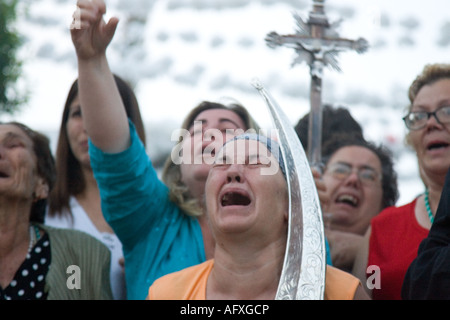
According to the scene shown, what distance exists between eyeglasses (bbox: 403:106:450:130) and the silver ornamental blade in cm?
88

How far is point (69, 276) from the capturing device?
10.1 feet

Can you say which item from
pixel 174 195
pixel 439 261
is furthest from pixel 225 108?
pixel 439 261

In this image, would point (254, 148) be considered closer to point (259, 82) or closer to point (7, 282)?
point (259, 82)

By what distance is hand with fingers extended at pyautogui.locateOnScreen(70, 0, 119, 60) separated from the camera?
2727 millimetres

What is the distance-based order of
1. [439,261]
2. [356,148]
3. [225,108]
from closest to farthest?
1. [439,261]
2. [225,108]
3. [356,148]

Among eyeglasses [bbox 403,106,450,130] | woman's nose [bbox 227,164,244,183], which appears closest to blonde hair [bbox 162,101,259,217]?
woman's nose [bbox 227,164,244,183]

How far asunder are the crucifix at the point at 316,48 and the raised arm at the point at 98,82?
882 millimetres

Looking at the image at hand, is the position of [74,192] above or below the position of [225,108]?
below

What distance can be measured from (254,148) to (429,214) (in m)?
0.94

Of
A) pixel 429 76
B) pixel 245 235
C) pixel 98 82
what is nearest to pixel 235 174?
pixel 245 235

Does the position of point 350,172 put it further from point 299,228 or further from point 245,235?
point 299,228

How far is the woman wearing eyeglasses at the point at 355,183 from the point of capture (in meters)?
4.18

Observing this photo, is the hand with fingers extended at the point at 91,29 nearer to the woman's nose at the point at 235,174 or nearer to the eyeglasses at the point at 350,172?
the woman's nose at the point at 235,174

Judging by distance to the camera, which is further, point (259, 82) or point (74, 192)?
point (74, 192)
